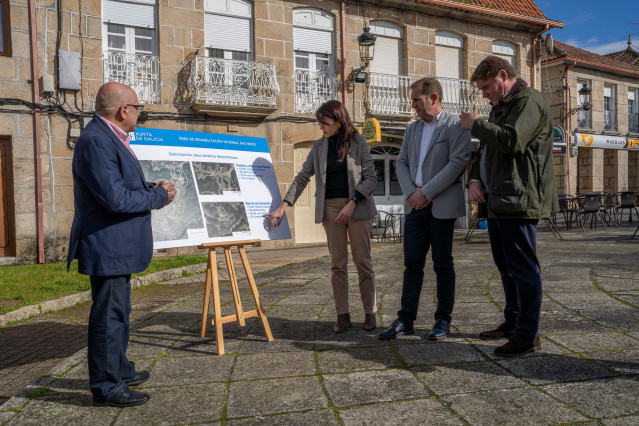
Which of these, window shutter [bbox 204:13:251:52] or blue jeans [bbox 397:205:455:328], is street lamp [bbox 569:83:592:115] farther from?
blue jeans [bbox 397:205:455:328]

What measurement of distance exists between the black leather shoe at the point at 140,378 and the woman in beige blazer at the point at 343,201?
1.49 meters

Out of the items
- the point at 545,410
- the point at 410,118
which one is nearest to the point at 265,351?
the point at 545,410

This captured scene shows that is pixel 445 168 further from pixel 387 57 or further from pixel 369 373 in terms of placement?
pixel 387 57

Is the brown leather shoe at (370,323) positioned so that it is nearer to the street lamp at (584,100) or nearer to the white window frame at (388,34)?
A: the white window frame at (388,34)

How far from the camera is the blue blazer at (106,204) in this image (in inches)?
115

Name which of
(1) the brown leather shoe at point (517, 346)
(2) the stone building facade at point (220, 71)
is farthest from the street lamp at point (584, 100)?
(1) the brown leather shoe at point (517, 346)

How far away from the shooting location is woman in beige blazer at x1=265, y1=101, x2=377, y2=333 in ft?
14.2

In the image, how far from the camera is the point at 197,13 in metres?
12.6

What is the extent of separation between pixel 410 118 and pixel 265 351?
12298mm

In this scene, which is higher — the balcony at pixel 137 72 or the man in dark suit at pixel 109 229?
the balcony at pixel 137 72

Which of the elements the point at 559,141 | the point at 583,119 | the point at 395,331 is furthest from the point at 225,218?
the point at 583,119

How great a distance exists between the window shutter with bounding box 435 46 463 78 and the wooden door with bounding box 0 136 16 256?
11.4 meters

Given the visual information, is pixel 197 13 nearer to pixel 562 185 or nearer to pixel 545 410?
pixel 545 410

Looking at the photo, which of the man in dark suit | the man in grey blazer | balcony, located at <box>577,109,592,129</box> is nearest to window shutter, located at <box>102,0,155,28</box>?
the man in grey blazer
